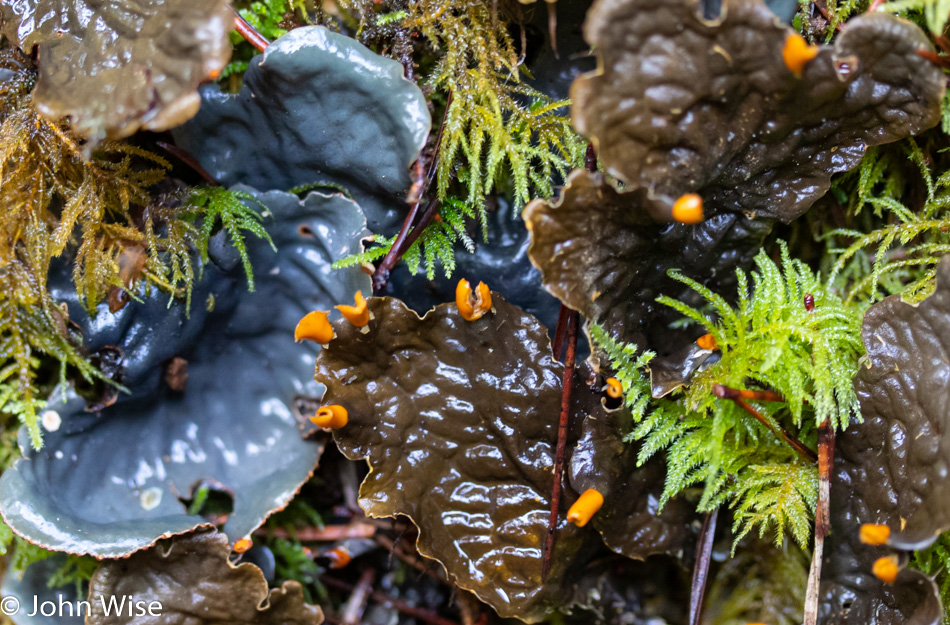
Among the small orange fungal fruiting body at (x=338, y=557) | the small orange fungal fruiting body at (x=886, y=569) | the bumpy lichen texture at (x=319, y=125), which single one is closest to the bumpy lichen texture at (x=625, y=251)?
the bumpy lichen texture at (x=319, y=125)

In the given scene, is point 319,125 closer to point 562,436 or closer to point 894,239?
point 562,436

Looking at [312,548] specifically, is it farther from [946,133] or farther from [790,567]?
[946,133]

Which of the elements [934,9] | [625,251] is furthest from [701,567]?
[934,9]

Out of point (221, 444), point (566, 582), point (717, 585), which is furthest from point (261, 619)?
point (717, 585)

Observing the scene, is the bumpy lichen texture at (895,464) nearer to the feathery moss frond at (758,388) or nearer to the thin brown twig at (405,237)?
the feathery moss frond at (758,388)

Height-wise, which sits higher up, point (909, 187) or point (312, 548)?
point (909, 187)

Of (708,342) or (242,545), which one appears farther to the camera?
(242,545)
